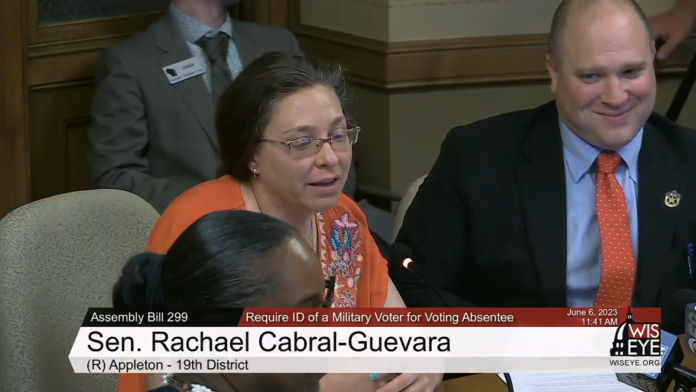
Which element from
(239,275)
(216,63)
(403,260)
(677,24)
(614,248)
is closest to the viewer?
(239,275)

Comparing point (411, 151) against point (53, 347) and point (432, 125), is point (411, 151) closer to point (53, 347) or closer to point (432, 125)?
point (432, 125)

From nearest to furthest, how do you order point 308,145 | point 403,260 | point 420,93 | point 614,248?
point 403,260 < point 308,145 < point 614,248 < point 420,93

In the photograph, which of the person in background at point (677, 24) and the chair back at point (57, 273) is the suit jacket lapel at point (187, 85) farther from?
the person in background at point (677, 24)

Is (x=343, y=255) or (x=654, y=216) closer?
(x=343, y=255)

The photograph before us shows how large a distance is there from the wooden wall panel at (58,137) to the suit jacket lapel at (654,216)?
176 centimetres

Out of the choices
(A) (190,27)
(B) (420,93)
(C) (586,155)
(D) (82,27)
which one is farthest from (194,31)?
(C) (586,155)

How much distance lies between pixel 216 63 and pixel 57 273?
1.23 meters

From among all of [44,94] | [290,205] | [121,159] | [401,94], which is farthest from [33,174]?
[290,205]

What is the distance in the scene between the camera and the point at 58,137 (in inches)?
129

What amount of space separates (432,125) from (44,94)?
1.23 m

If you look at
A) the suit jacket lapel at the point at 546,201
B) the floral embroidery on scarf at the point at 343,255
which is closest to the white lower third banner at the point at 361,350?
the floral embroidery on scarf at the point at 343,255

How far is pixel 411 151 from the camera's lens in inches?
141

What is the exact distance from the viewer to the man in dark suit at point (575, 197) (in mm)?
2180

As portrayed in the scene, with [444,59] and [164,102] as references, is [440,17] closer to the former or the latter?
[444,59]
